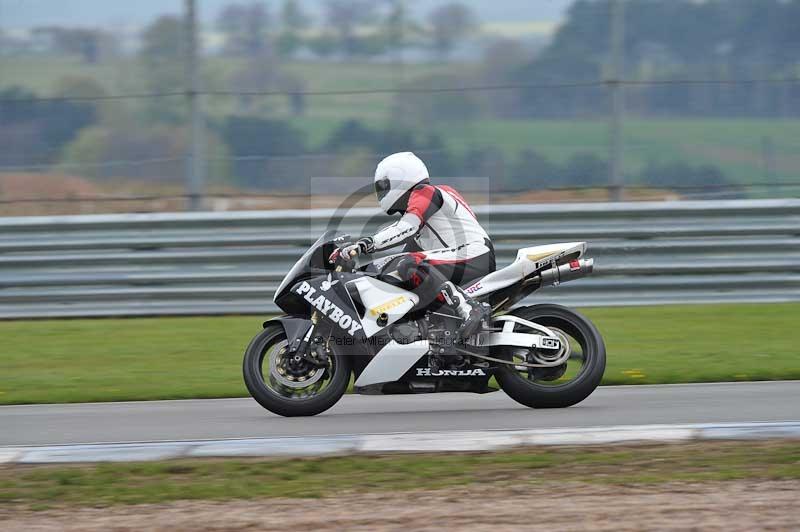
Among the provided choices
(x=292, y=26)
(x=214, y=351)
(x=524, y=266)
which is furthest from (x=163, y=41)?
(x=524, y=266)

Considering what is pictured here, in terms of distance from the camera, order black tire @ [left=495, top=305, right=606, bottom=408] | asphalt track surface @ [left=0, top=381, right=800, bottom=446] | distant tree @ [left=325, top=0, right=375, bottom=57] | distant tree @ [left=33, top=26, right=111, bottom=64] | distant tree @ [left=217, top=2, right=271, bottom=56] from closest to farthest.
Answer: asphalt track surface @ [left=0, top=381, right=800, bottom=446], black tire @ [left=495, top=305, right=606, bottom=408], distant tree @ [left=325, top=0, right=375, bottom=57], distant tree @ [left=217, top=2, right=271, bottom=56], distant tree @ [left=33, top=26, right=111, bottom=64]

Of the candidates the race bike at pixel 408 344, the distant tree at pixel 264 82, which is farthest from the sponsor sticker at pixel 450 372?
the distant tree at pixel 264 82

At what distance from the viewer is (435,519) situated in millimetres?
5250

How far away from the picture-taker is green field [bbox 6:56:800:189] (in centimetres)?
1247

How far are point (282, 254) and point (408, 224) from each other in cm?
493

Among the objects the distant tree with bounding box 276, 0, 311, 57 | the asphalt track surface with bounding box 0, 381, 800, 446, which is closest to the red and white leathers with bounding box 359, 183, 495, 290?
the asphalt track surface with bounding box 0, 381, 800, 446

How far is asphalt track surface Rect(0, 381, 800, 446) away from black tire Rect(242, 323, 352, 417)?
8 cm

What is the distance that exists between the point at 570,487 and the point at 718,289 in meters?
7.06

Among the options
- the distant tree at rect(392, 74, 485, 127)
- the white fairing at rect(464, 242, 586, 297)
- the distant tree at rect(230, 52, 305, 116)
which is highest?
the distant tree at rect(230, 52, 305, 116)

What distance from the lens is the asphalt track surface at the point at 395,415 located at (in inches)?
288

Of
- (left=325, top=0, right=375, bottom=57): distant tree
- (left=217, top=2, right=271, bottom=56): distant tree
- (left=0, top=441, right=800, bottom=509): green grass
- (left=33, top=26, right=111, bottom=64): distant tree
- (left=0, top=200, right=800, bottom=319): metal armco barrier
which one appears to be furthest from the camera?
(left=33, top=26, right=111, bottom=64): distant tree

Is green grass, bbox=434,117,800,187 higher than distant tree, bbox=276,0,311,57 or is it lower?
lower

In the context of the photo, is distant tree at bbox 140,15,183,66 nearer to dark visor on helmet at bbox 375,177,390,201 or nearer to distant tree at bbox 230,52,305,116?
distant tree at bbox 230,52,305,116

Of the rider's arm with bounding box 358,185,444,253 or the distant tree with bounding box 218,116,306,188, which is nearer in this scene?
the rider's arm with bounding box 358,185,444,253
